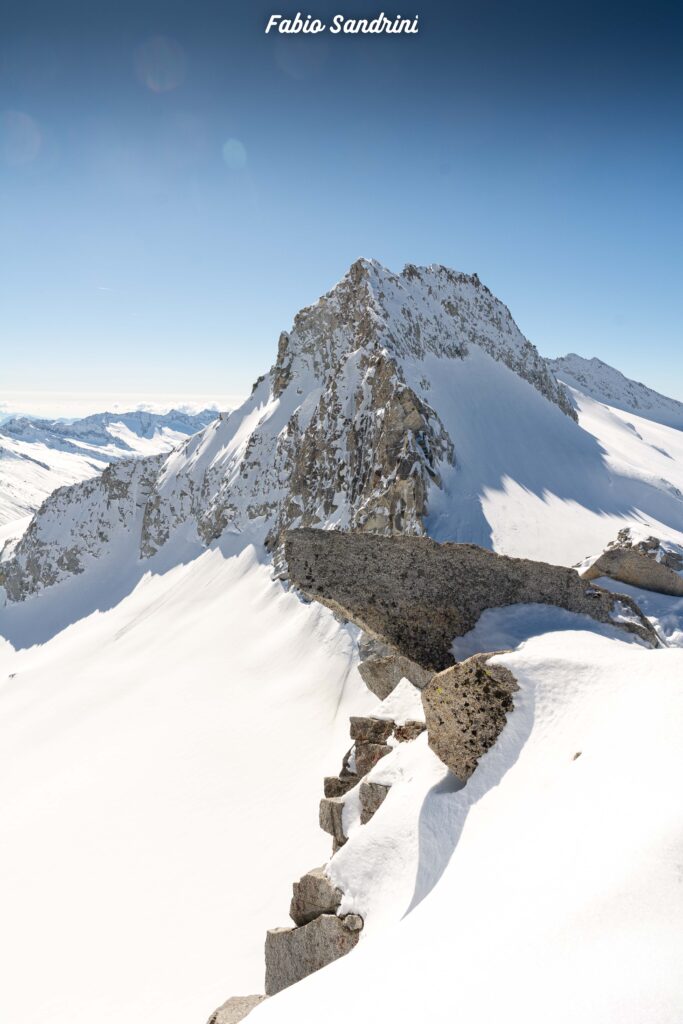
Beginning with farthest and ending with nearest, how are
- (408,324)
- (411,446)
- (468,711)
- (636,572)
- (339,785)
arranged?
(408,324) → (411,446) → (636,572) → (339,785) → (468,711)

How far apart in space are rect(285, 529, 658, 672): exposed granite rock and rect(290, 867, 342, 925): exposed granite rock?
4754mm

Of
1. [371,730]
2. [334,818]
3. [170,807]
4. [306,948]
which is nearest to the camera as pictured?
[306,948]

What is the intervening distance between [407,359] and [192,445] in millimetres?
49748

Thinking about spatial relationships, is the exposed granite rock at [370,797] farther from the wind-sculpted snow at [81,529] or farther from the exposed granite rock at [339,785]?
the wind-sculpted snow at [81,529]

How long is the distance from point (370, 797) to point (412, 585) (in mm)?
4729

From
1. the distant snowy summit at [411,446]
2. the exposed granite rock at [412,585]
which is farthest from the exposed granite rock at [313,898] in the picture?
the distant snowy summit at [411,446]

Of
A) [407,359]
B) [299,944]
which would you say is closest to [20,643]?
[407,359]

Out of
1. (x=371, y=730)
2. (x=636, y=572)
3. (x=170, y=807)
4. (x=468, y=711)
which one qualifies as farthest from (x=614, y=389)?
(x=468, y=711)

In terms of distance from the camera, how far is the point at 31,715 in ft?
157

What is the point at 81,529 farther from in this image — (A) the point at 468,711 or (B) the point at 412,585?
(A) the point at 468,711

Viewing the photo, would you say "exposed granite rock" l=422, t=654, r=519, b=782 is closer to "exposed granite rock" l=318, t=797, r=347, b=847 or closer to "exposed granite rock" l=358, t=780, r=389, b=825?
"exposed granite rock" l=358, t=780, r=389, b=825

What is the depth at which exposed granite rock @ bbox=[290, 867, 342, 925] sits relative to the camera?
9.15m

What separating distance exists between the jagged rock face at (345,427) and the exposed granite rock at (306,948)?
1000 inches

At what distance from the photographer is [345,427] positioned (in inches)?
1885
